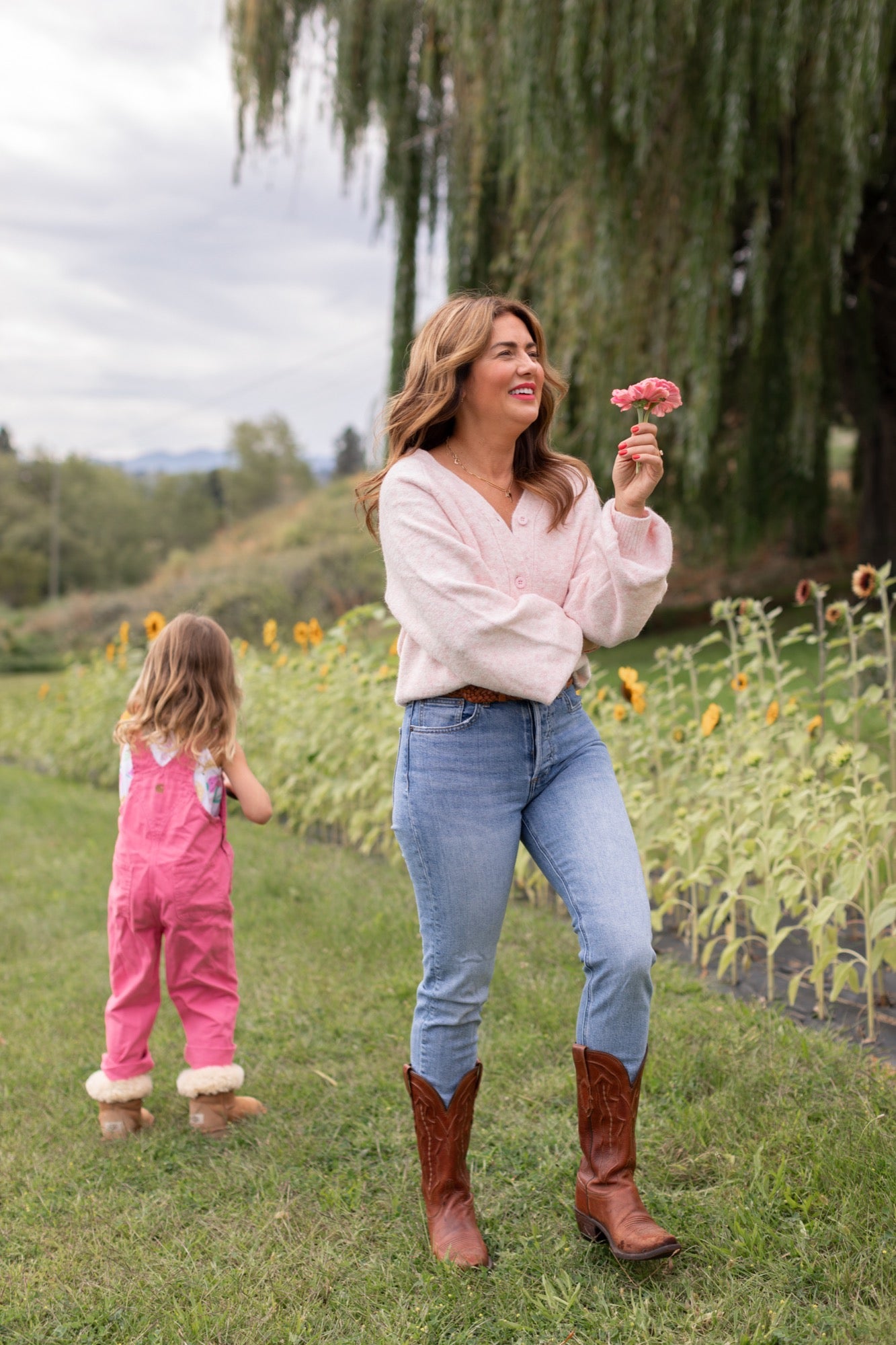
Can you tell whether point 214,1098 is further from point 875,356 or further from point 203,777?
point 875,356

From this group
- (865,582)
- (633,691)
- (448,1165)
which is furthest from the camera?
(633,691)

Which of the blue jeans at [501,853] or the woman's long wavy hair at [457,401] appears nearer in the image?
the blue jeans at [501,853]

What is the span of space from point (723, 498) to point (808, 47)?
3.32 metres

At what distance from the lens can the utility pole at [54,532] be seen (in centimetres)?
Result: 3938

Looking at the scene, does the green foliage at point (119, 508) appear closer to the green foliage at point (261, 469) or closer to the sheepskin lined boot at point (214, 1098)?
the green foliage at point (261, 469)

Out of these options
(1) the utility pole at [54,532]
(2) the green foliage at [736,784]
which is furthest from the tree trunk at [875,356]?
(1) the utility pole at [54,532]

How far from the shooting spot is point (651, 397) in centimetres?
202

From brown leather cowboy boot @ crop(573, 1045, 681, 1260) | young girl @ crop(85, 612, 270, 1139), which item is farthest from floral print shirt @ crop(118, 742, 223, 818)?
brown leather cowboy boot @ crop(573, 1045, 681, 1260)

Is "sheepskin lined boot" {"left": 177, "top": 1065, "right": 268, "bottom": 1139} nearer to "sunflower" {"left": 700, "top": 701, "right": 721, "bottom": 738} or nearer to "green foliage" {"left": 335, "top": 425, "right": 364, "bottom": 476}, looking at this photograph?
"sunflower" {"left": 700, "top": 701, "right": 721, "bottom": 738}

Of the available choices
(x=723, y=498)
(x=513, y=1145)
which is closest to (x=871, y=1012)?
(x=513, y=1145)

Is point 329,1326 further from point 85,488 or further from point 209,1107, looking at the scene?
point 85,488

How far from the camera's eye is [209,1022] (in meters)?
2.71

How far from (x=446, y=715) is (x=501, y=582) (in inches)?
A: 10.2

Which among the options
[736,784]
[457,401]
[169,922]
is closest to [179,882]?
[169,922]
